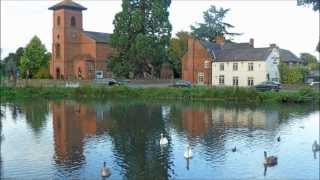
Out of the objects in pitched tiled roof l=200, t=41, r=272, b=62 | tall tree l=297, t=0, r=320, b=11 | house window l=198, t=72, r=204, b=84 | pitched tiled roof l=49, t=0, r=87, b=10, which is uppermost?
pitched tiled roof l=49, t=0, r=87, b=10

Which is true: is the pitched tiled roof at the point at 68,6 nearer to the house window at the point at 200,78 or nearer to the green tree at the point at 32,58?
the green tree at the point at 32,58

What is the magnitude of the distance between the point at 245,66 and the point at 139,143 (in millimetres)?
52056

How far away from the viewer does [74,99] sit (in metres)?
68.9

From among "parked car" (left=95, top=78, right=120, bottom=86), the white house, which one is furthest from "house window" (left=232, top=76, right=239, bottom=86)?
"parked car" (left=95, top=78, right=120, bottom=86)

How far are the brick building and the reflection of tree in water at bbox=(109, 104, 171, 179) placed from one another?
136 feet

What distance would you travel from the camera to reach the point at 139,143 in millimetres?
31094

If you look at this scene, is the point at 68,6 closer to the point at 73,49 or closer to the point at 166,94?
the point at 73,49

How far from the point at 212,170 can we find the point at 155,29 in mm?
58254

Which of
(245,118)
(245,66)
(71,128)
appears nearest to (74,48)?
(245,66)

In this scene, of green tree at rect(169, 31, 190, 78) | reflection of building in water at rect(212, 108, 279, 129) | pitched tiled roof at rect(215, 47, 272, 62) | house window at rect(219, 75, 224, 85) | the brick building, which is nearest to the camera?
reflection of building in water at rect(212, 108, 279, 129)

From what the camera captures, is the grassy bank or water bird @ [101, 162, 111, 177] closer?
water bird @ [101, 162, 111, 177]

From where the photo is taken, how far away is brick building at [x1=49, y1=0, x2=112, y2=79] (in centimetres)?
9256

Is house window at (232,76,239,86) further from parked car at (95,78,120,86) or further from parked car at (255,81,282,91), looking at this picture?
parked car at (95,78,120,86)

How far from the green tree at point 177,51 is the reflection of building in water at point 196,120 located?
40970mm
